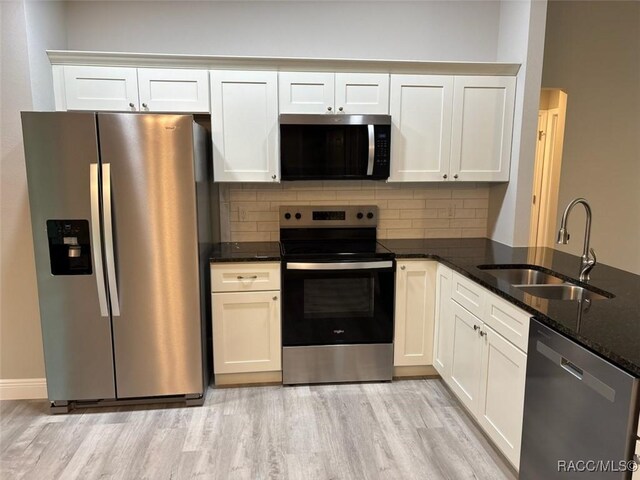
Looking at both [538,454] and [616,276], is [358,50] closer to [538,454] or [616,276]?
[616,276]

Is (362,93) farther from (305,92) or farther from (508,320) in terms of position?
(508,320)

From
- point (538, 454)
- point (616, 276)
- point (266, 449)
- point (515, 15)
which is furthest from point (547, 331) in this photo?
point (515, 15)

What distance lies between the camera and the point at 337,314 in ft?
9.28

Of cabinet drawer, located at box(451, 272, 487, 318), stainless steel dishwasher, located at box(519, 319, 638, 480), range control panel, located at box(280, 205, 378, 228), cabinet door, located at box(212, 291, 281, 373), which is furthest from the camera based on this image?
range control panel, located at box(280, 205, 378, 228)

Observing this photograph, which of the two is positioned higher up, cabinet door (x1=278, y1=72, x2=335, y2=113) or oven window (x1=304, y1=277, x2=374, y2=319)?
cabinet door (x1=278, y1=72, x2=335, y2=113)

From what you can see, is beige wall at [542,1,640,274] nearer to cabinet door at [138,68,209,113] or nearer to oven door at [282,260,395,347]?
oven door at [282,260,395,347]

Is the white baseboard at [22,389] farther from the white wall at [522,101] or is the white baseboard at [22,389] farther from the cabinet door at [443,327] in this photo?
the white wall at [522,101]

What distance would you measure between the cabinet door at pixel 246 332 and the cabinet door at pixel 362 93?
4.53ft

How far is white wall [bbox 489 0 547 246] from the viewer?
2.82m

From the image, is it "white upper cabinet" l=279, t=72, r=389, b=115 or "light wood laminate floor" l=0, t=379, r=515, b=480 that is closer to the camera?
"light wood laminate floor" l=0, t=379, r=515, b=480

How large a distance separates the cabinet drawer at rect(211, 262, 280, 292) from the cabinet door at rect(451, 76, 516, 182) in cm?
150

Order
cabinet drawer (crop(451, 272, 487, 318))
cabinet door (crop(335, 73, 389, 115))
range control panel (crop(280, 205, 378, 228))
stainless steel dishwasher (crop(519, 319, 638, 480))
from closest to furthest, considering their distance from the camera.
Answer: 1. stainless steel dishwasher (crop(519, 319, 638, 480))
2. cabinet drawer (crop(451, 272, 487, 318))
3. cabinet door (crop(335, 73, 389, 115))
4. range control panel (crop(280, 205, 378, 228))

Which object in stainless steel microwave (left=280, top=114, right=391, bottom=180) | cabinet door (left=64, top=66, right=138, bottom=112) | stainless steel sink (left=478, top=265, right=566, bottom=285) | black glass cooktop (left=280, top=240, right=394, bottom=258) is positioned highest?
cabinet door (left=64, top=66, right=138, bottom=112)

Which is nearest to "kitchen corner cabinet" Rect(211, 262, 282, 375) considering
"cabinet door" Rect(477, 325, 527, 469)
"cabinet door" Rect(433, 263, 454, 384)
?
"cabinet door" Rect(433, 263, 454, 384)
